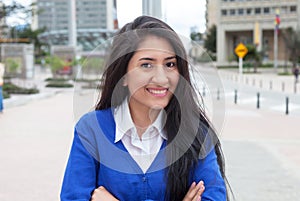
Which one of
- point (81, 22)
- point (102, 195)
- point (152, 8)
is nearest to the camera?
point (102, 195)

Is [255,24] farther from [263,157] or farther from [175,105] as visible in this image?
[175,105]

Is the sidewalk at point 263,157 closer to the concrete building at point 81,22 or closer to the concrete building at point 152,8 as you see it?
the concrete building at point 152,8

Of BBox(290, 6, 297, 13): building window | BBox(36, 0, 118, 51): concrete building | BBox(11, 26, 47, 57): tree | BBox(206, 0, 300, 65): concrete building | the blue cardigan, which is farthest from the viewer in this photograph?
BBox(36, 0, 118, 51): concrete building

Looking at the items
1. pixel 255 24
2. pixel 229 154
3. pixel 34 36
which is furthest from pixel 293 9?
pixel 229 154

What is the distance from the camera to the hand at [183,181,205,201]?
72.0 inches

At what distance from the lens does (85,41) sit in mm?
99438

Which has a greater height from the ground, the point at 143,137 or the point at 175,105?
the point at 175,105

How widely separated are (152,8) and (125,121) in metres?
0.53

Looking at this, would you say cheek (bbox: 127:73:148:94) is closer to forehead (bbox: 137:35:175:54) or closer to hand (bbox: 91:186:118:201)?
forehead (bbox: 137:35:175:54)

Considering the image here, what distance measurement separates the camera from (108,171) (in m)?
1.81

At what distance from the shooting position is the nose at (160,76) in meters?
1.65

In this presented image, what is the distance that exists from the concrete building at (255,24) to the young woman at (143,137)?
5553 cm

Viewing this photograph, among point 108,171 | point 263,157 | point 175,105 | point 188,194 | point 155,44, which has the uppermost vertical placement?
point 155,44

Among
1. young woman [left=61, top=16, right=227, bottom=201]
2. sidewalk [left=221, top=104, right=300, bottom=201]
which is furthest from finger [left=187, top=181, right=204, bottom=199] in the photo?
sidewalk [left=221, top=104, right=300, bottom=201]
